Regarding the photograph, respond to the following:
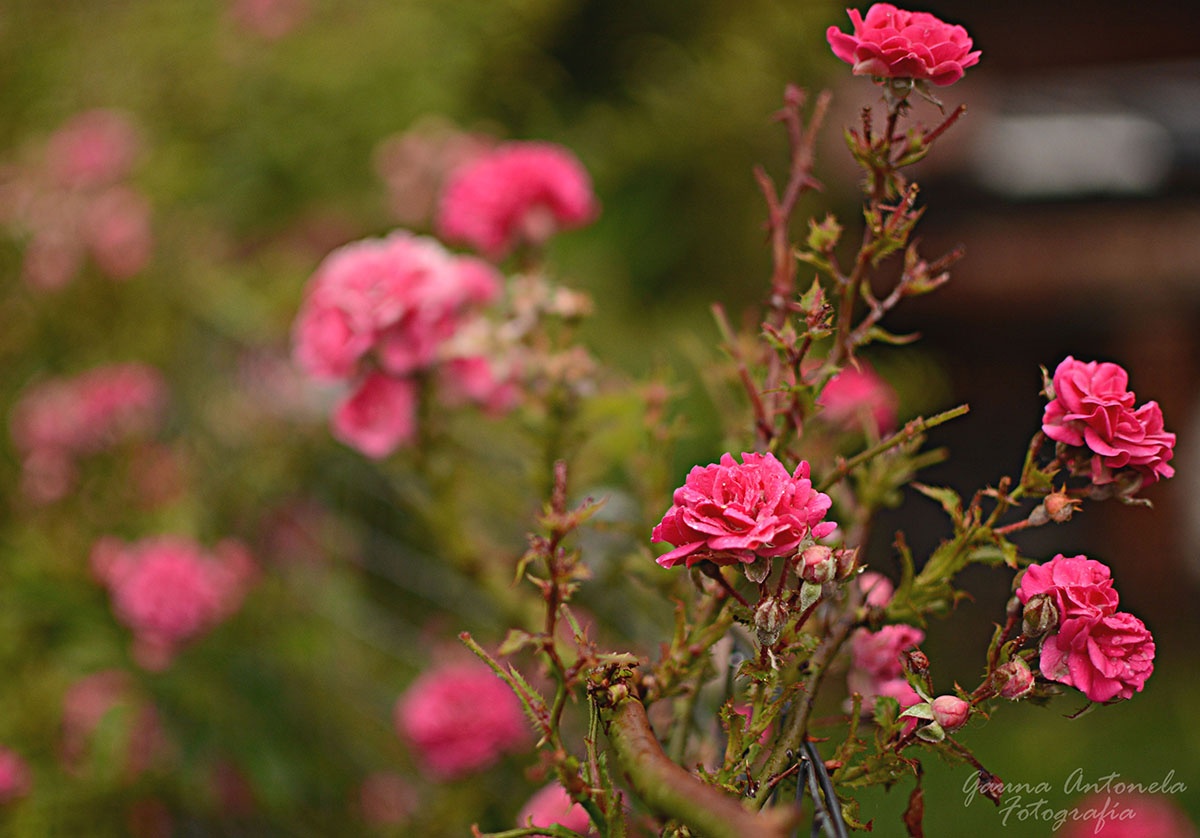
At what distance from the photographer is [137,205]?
193 cm

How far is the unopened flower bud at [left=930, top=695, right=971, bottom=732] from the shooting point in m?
0.39

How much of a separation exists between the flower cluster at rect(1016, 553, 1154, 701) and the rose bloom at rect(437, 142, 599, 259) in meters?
0.66

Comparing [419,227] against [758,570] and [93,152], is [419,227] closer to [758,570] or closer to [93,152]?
[93,152]

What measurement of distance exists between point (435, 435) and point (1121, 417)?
0.56 metres

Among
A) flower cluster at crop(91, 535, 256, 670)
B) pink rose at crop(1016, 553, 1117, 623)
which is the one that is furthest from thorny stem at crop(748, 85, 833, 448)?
flower cluster at crop(91, 535, 256, 670)

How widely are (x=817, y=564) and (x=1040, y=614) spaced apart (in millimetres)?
83

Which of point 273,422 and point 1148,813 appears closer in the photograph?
point 1148,813

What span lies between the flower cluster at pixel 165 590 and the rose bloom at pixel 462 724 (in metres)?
0.35

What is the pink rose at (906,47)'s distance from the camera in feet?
1.45

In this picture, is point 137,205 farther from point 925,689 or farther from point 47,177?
point 925,689

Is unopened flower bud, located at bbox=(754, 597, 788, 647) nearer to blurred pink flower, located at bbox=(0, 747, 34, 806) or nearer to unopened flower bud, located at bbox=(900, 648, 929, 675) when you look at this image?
unopened flower bud, located at bbox=(900, 648, 929, 675)

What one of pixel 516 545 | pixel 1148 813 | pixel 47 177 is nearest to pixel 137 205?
pixel 47 177

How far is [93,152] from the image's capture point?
6.64ft

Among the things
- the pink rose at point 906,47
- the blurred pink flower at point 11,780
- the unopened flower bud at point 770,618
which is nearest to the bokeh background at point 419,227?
the blurred pink flower at point 11,780
